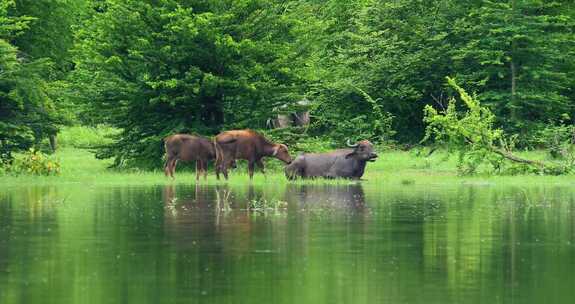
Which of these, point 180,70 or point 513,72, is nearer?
point 180,70

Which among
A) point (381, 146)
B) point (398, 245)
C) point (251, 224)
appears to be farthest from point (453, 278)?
point (381, 146)

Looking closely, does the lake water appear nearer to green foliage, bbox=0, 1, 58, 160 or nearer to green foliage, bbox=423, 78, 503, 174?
green foliage, bbox=423, 78, 503, 174

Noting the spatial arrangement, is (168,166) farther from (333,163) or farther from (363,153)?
(363,153)

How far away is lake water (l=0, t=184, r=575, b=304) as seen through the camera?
14.0m

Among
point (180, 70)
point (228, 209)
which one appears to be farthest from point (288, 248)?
point (180, 70)

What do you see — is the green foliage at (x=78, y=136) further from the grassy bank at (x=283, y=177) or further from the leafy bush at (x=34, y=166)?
the leafy bush at (x=34, y=166)

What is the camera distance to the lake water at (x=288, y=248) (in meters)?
14.0

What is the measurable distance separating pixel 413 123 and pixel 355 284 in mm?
41835

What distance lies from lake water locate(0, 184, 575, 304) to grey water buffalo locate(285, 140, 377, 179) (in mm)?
6958

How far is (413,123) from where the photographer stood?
184 feet

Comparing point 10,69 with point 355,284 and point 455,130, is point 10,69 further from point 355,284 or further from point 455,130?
point 355,284

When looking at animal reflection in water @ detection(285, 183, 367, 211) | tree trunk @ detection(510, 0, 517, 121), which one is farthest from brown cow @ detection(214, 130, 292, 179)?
tree trunk @ detection(510, 0, 517, 121)

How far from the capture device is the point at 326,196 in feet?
96.3

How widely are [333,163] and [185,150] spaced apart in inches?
163
